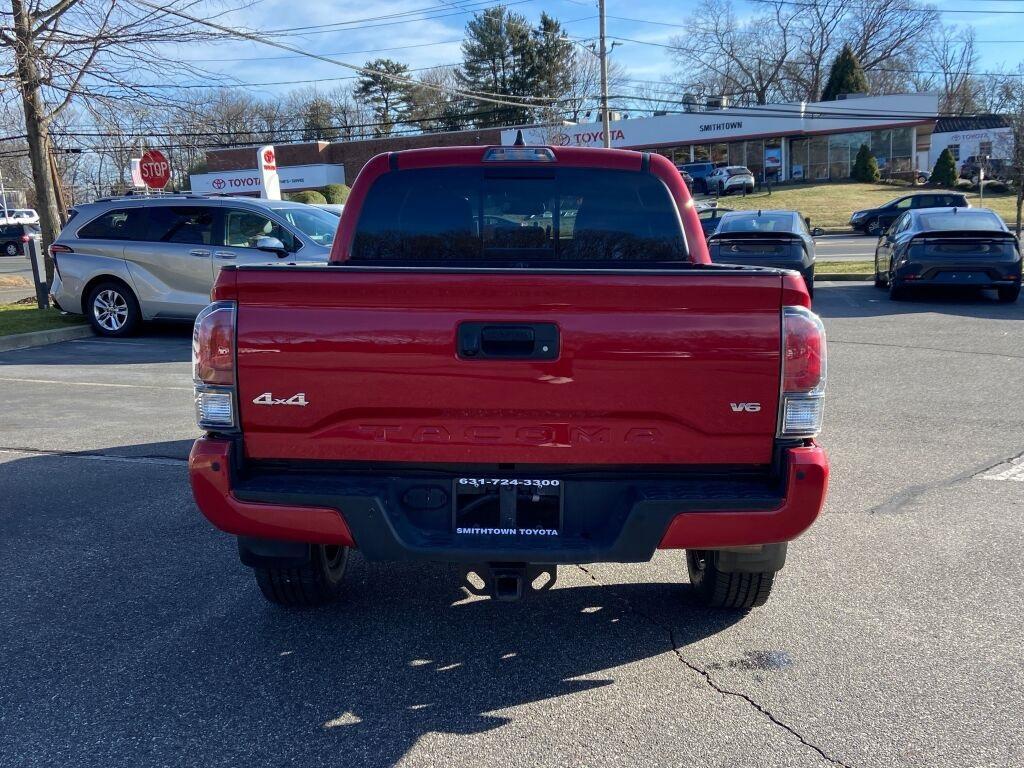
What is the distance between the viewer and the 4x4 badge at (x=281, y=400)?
313 cm

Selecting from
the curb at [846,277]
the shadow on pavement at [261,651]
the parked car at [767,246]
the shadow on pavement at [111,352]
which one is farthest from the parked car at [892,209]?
the shadow on pavement at [261,651]

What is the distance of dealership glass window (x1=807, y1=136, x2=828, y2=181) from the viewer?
5441 cm

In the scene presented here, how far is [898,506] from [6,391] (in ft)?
28.0

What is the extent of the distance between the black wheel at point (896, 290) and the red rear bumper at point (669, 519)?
1246cm

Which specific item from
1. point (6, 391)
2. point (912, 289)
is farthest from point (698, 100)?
point (6, 391)

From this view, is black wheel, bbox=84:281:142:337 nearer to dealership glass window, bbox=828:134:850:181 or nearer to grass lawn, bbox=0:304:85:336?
grass lawn, bbox=0:304:85:336

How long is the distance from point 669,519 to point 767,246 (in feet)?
35.5

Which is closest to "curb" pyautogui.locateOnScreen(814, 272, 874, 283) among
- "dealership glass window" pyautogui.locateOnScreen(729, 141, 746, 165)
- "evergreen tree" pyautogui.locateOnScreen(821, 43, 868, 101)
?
"dealership glass window" pyautogui.locateOnScreen(729, 141, 746, 165)

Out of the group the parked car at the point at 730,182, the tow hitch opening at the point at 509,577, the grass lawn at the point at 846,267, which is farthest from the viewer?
the parked car at the point at 730,182

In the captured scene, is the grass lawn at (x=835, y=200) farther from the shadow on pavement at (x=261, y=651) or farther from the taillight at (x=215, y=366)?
the taillight at (x=215, y=366)

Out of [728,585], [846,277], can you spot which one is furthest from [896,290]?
[728,585]

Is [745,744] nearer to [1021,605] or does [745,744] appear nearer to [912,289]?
[1021,605]

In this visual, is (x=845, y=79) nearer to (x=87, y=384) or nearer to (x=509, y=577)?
(x=87, y=384)

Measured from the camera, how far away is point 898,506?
5395 millimetres
